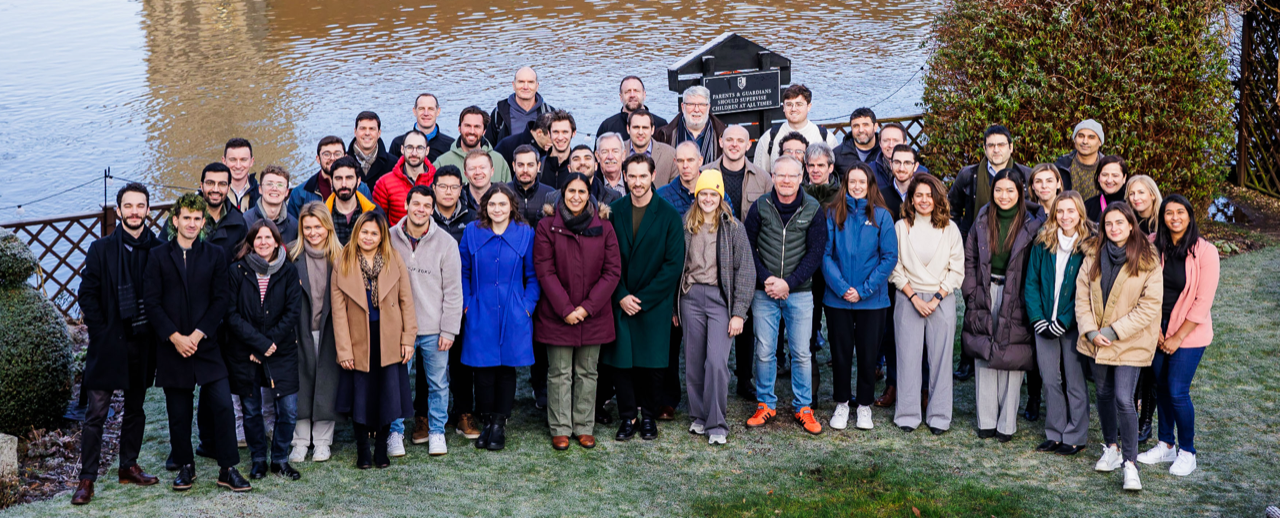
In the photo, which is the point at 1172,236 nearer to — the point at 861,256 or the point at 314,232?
the point at 861,256

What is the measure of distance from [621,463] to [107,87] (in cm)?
1695

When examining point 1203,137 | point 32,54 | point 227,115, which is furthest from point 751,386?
point 32,54

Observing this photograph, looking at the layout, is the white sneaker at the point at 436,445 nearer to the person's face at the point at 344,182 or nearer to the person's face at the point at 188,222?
the person's face at the point at 344,182

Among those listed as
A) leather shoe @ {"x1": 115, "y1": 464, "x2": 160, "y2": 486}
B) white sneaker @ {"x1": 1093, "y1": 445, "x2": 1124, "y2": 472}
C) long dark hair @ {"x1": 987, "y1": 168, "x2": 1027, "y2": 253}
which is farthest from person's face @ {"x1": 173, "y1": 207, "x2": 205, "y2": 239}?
white sneaker @ {"x1": 1093, "y1": 445, "x2": 1124, "y2": 472}

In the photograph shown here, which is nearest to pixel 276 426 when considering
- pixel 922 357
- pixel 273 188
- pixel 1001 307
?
pixel 273 188

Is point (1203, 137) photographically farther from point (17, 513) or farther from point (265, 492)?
point (17, 513)

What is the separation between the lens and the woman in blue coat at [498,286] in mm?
6648

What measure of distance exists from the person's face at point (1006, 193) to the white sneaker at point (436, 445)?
12.4 ft

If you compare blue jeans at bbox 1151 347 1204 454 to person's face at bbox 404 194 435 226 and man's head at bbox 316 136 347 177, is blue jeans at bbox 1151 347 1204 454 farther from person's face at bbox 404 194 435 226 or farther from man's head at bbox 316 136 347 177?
man's head at bbox 316 136 347 177

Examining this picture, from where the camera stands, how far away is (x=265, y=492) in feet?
20.1

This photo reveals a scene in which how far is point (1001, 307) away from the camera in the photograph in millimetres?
6828

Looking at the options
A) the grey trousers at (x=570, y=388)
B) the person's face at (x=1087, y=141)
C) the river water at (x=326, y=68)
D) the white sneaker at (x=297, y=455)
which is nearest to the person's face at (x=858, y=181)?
the person's face at (x=1087, y=141)

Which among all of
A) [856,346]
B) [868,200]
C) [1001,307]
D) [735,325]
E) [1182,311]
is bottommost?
[856,346]

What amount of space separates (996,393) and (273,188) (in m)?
4.73
